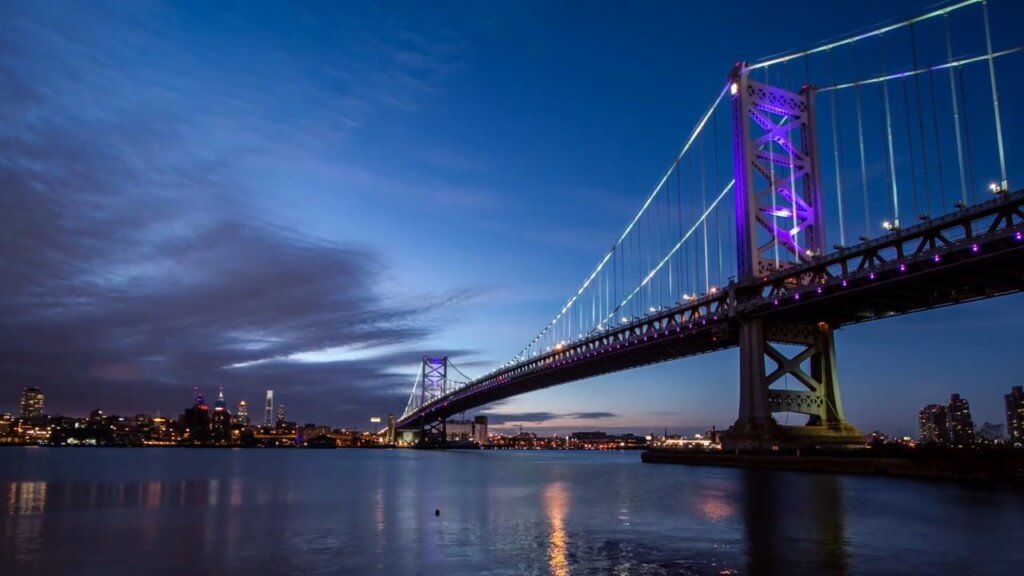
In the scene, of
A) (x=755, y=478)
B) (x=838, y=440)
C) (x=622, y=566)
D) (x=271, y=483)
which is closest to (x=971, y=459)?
(x=755, y=478)

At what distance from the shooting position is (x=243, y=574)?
13.1m

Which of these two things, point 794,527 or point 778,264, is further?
point 778,264

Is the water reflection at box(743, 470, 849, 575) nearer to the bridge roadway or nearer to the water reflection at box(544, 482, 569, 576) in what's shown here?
the water reflection at box(544, 482, 569, 576)

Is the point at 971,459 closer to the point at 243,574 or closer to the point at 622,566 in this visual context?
the point at 622,566

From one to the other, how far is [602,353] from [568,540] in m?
44.0

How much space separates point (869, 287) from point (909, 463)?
25.9 ft

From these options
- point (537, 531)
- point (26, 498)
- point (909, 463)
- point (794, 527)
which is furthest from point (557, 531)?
point (26, 498)

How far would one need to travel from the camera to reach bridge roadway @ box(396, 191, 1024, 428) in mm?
30203

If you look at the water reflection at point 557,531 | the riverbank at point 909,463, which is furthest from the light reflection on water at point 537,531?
the riverbank at point 909,463

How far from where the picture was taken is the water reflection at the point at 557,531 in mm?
13391

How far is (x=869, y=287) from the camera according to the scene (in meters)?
35.2

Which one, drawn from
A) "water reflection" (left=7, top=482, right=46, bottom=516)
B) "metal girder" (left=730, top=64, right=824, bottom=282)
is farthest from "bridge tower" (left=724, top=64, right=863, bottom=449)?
"water reflection" (left=7, top=482, right=46, bottom=516)

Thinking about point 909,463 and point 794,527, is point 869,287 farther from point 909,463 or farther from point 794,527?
point 794,527

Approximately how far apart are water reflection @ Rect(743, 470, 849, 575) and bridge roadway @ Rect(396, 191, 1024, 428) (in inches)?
406
